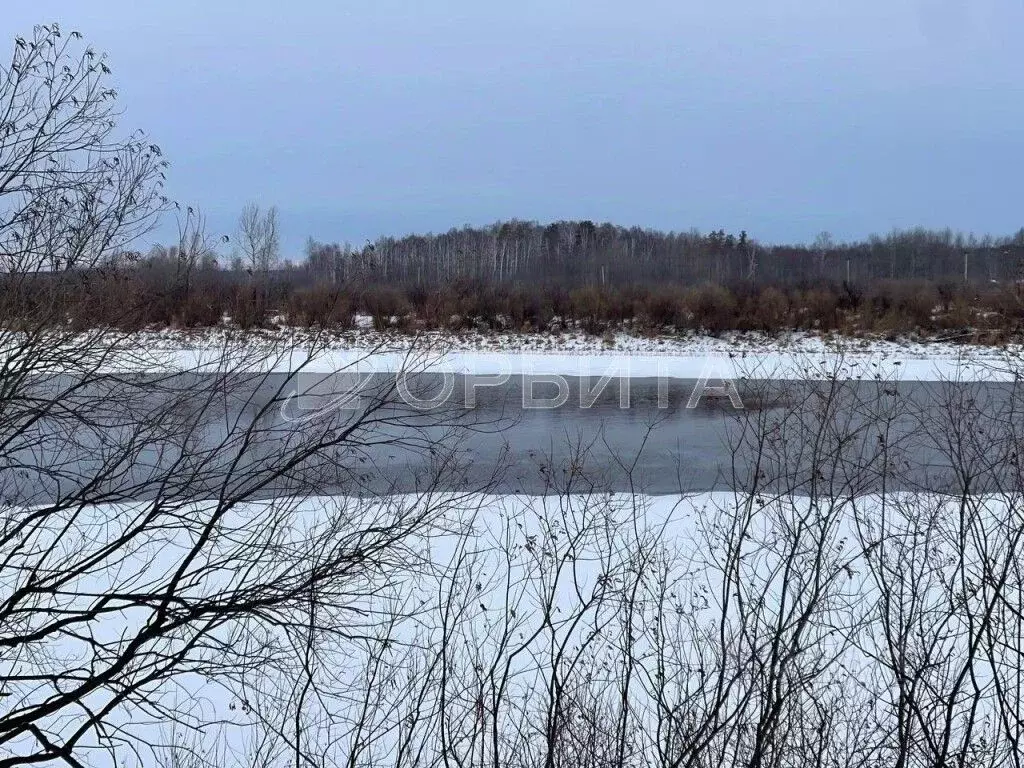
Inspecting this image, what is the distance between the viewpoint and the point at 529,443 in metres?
15.0

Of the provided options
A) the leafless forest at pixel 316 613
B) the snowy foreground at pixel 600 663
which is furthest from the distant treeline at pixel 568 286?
the snowy foreground at pixel 600 663

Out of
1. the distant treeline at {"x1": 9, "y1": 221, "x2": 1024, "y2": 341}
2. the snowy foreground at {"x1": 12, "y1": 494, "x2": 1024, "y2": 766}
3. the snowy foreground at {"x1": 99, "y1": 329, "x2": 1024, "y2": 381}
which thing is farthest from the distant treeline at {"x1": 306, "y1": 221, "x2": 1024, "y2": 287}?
the snowy foreground at {"x1": 12, "y1": 494, "x2": 1024, "y2": 766}

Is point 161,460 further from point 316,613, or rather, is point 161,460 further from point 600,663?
point 600,663

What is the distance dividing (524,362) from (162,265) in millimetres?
22450

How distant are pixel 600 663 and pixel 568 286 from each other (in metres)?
33.3

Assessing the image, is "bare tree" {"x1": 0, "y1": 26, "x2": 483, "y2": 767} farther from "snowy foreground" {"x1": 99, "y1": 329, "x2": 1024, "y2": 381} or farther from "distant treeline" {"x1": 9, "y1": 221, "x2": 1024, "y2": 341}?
"snowy foreground" {"x1": 99, "y1": 329, "x2": 1024, "y2": 381}

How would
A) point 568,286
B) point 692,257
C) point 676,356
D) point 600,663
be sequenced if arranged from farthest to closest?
point 692,257 → point 568,286 → point 676,356 → point 600,663

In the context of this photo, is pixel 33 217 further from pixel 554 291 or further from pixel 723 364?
pixel 554 291

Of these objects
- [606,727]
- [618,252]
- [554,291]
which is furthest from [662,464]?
[618,252]

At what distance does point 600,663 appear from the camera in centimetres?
704

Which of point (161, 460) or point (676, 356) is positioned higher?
point (161, 460)

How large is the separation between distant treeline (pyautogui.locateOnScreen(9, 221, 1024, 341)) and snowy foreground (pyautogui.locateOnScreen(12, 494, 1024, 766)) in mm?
1412

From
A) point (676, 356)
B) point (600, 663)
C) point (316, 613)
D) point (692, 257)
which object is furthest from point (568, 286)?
point (316, 613)

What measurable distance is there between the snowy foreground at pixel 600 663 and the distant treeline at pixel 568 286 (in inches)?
55.6
